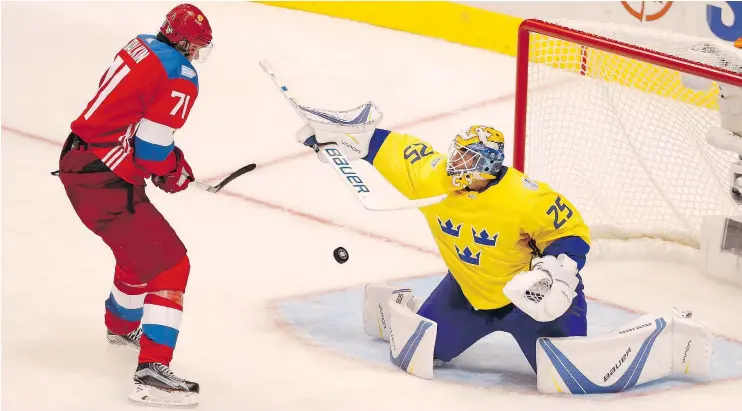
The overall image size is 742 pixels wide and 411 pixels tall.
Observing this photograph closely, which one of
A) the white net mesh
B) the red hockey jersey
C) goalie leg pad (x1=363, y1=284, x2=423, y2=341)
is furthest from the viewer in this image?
the white net mesh

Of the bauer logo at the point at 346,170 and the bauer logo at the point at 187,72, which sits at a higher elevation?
the bauer logo at the point at 187,72

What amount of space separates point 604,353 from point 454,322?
479 millimetres

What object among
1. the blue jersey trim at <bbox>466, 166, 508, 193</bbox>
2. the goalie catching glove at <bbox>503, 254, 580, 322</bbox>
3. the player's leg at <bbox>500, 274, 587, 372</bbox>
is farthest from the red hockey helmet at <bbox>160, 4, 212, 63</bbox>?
the player's leg at <bbox>500, 274, 587, 372</bbox>

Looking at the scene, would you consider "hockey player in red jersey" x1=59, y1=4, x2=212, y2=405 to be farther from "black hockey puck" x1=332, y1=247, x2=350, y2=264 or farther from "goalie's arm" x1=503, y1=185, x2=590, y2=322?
"goalie's arm" x1=503, y1=185, x2=590, y2=322

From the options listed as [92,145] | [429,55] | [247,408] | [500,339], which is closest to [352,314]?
[500,339]

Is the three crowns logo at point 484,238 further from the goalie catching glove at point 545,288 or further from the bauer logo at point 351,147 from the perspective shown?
the bauer logo at point 351,147

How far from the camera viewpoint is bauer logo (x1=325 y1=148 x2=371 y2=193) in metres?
4.39

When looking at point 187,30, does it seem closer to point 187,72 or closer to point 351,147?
point 187,72

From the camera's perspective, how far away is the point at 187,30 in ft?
13.8

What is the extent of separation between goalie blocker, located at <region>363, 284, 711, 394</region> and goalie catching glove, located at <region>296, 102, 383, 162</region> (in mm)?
512

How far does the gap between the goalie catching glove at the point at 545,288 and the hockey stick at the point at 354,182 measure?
35 centimetres

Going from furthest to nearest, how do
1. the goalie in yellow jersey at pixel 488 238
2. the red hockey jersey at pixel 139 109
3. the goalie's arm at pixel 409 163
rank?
the goalie's arm at pixel 409 163 < the goalie in yellow jersey at pixel 488 238 < the red hockey jersey at pixel 139 109

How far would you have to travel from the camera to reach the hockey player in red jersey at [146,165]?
4168 millimetres

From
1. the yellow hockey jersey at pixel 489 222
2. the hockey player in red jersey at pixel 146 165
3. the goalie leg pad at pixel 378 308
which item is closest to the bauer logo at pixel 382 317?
the goalie leg pad at pixel 378 308
